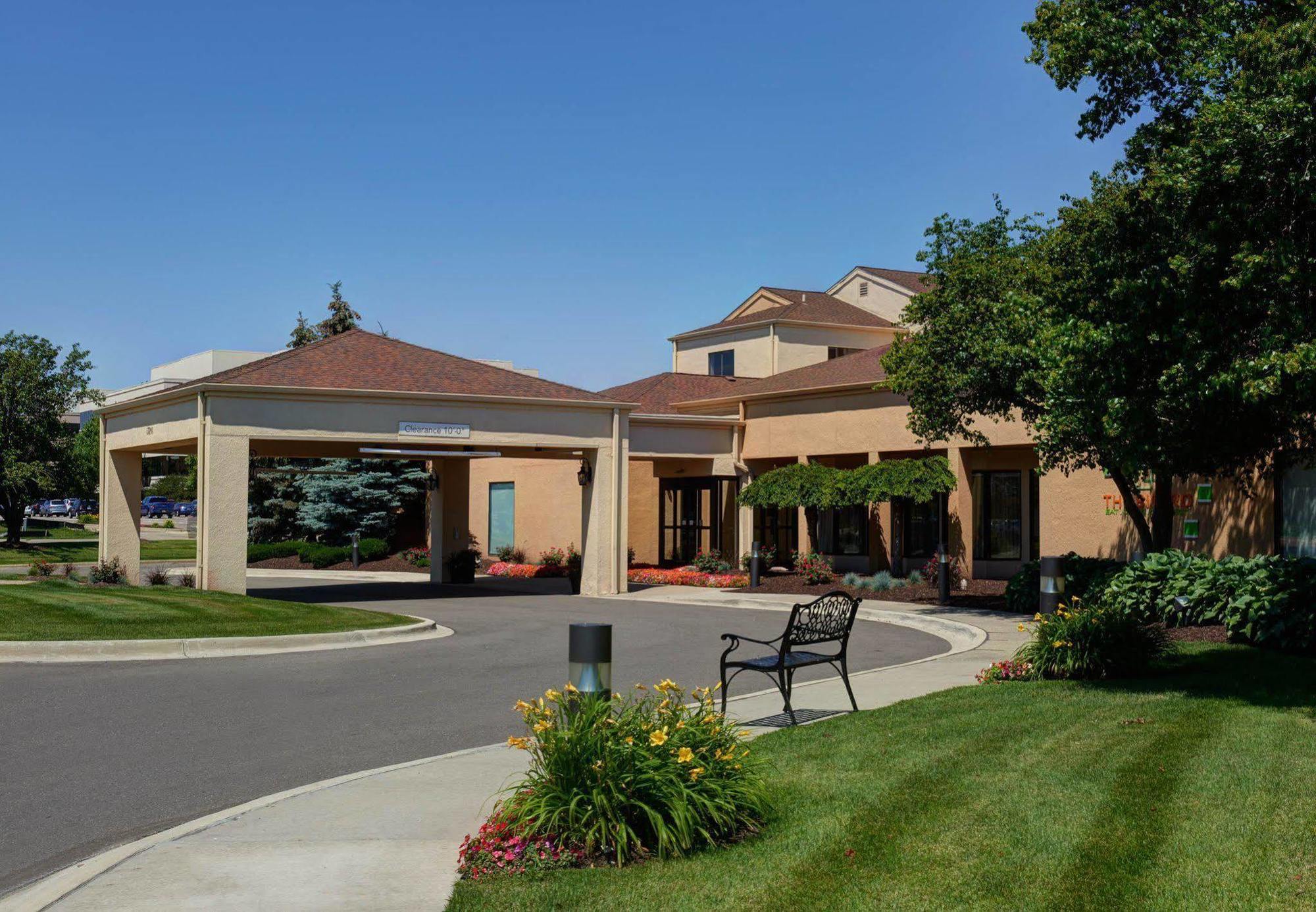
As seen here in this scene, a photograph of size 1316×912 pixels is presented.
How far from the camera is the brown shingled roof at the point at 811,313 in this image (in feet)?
139

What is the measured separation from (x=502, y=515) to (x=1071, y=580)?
24.2 m

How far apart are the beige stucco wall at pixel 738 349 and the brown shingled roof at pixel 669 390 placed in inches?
114

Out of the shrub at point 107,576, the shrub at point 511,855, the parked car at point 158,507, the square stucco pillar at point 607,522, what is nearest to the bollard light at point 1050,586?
the shrub at point 511,855

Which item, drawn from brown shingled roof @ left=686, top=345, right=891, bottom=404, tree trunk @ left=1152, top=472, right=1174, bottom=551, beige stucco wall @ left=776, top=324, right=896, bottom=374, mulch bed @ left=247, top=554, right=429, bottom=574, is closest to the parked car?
mulch bed @ left=247, top=554, right=429, bottom=574

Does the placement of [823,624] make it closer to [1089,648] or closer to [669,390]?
[1089,648]

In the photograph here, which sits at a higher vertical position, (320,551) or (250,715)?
(320,551)

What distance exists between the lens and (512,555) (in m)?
39.0

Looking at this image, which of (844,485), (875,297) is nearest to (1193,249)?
(844,485)

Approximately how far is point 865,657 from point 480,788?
8.66 metres

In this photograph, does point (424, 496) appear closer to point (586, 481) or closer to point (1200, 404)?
point (586, 481)

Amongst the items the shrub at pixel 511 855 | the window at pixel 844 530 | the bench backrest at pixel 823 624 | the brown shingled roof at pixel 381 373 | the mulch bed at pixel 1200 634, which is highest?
the brown shingled roof at pixel 381 373

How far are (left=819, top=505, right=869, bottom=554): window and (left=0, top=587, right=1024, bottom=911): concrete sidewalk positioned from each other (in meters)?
24.7

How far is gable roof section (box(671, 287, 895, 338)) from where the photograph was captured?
138ft

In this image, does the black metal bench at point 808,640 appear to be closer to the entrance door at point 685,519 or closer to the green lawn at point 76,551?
the entrance door at point 685,519
